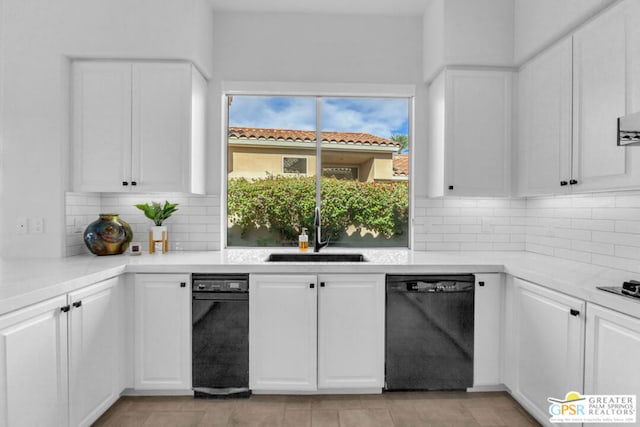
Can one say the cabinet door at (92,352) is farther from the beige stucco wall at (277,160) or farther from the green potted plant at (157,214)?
the beige stucco wall at (277,160)

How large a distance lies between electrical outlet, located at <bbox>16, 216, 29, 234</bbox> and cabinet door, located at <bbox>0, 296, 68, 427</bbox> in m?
1.17

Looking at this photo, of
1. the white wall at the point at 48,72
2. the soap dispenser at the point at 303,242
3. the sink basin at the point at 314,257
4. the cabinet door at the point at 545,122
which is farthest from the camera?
the soap dispenser at the point at 303,242

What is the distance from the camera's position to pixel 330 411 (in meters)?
2.33

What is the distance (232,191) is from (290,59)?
4.21 feet

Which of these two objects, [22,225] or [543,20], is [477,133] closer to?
[543,20]

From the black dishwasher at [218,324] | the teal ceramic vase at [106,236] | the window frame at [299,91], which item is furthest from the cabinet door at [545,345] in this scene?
the teal ceramic vase at [106,236]

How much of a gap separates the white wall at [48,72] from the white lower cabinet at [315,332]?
161 cm

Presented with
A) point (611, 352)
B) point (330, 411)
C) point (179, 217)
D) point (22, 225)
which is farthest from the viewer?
point (179, 217)

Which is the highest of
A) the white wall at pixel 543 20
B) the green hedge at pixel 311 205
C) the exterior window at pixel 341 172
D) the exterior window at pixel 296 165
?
the white wall at pixel 543 20

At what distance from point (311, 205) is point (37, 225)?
2100mm

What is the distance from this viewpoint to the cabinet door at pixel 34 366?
58.3 inches

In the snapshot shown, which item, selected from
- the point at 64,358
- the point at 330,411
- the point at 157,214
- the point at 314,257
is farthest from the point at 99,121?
the point at 330,411

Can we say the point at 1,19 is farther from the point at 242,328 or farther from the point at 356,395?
the point at 356,395

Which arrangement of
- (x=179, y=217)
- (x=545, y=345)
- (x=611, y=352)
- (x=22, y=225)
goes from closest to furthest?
(x=611, y=352) < (x=545, y=345) < (x=22, y=225) < (x=179, y=217)
